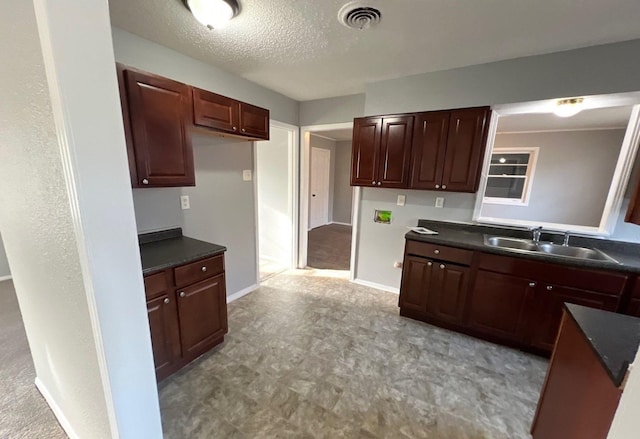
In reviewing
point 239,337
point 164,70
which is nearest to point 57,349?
point 239,337

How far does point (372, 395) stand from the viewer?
1.70 meters

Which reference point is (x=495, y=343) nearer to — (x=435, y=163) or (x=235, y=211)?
(x=435, y=163)

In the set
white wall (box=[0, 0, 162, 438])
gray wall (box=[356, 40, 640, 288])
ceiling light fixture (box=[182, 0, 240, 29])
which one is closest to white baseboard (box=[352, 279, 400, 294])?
gray wall (box=[356, 40, 640, 288])

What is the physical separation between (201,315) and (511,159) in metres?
6.19

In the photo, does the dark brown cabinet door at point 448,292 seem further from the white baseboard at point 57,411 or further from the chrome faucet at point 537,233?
the white baseboard at point 57,411

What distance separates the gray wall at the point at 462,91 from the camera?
1934 millimetres

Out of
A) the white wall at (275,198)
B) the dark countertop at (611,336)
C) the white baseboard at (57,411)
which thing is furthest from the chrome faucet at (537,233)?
the white baseboard at (57,411)

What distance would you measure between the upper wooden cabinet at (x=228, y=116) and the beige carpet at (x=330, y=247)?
2340 mm

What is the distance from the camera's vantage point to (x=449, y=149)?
2.43 metres

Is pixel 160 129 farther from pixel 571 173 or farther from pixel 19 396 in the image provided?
pixel 571 173

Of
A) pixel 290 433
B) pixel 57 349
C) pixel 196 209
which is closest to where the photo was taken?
pixel 57 349

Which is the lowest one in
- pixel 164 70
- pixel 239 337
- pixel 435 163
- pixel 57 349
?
pixel 239 337

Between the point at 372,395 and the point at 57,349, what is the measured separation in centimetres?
180

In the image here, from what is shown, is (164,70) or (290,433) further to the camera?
(164,70)
